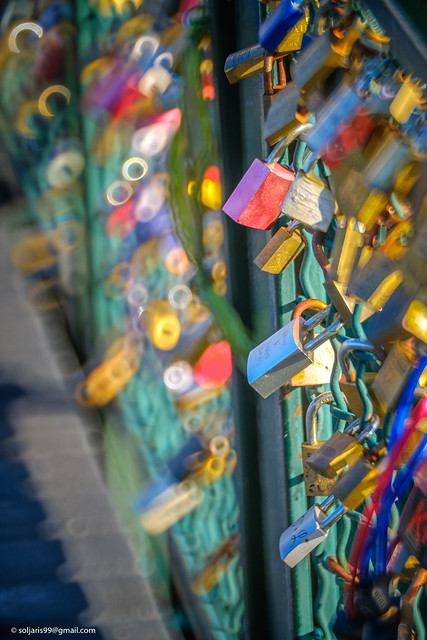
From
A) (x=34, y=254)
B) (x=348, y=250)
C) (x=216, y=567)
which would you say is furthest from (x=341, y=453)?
(x=34, y=254)

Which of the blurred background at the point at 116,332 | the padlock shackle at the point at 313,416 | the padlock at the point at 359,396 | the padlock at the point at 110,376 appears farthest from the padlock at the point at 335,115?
the padlock at the point at 110,376

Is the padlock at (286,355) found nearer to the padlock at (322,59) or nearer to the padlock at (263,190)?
the padlock at (263,190)

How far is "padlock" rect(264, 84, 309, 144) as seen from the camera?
540 millimetres

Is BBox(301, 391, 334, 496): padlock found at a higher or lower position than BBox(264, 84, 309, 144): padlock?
lower

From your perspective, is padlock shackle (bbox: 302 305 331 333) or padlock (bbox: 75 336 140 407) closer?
padlock shackle (bbox: 302 305 331 333)

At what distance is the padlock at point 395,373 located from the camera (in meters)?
0.45

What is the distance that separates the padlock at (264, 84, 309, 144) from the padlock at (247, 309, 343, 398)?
0.21 meters

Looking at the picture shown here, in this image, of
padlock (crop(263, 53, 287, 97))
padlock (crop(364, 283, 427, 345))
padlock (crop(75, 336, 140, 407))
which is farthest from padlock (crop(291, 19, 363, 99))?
padlock (crop(75, 336, 140, 407))

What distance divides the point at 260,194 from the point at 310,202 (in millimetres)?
88

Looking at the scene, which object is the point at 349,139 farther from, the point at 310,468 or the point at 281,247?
the point at 310,468

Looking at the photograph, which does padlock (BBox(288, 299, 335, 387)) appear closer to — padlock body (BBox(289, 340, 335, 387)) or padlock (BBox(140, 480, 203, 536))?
padlock body (BBox(289, 340, 335, 387))

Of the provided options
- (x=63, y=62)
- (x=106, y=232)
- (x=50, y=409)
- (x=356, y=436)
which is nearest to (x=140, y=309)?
(x=106, y=232)

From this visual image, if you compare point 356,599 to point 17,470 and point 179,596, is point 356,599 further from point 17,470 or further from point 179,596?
point 17,470

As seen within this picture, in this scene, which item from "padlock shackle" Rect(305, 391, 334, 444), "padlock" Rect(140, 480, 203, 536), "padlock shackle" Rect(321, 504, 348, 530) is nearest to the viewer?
"padlock shackle" Rect(321, 504, 348, 530)
